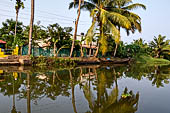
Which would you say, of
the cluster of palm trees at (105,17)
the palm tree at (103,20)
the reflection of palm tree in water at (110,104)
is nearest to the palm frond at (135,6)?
the cluster of palm trees at (105,17)

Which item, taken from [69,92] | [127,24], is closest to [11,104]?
[69,92]

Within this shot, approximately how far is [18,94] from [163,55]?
33197 mm

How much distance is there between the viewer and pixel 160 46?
100 feet

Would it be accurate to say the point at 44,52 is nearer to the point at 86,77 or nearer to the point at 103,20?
the point at 103,20

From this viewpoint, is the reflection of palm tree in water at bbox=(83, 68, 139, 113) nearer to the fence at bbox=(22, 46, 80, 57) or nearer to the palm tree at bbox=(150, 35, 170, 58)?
the fence at bbox=(22, 46, 80, 57)

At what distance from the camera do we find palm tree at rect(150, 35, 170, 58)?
Result: 2982cm

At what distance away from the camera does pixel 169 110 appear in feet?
12.9

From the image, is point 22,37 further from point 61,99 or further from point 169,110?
point 169,110

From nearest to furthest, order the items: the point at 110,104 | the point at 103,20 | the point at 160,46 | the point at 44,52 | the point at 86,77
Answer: the point at 110,104 < the point at 86,77 < the point at 103,20 < the point at 44,52 < the point at 160,46

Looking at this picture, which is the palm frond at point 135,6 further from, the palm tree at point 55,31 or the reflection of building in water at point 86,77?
the reflection of building in water at point 86,77

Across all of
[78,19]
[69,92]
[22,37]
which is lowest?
[69,92]

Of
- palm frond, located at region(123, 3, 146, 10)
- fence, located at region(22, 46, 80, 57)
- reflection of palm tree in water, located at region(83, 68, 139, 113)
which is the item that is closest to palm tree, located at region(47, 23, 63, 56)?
fence, located at region(22, 46, 80, 57)

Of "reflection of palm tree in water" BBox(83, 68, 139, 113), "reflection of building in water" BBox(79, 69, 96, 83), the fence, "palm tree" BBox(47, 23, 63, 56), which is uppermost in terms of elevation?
"palm tree" BBox(47, 23, 63, 56)

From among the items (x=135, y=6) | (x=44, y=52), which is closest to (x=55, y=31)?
(x=44, y=52)
